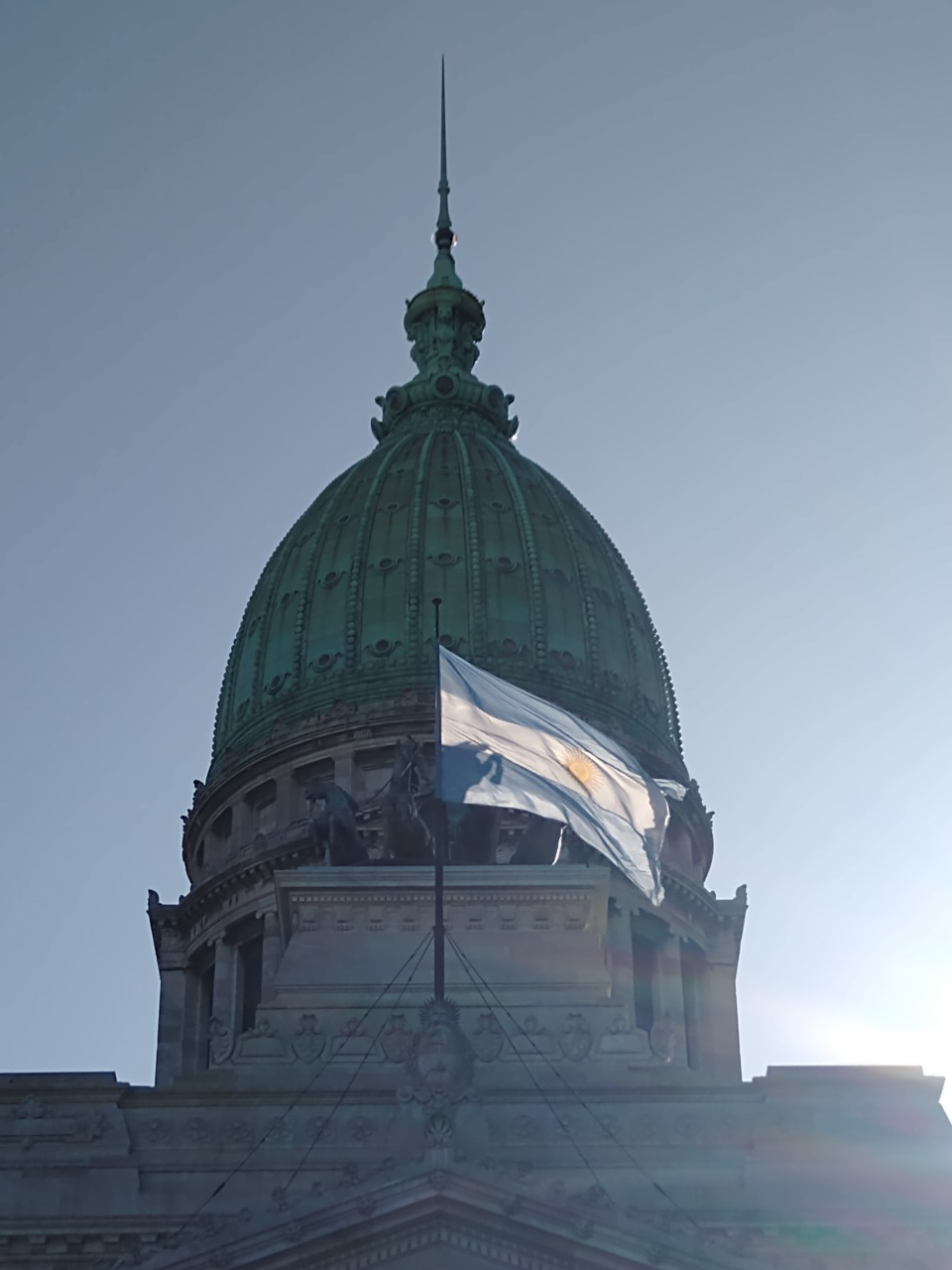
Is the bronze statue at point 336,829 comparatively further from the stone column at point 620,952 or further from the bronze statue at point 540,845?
the stone column at point 620,952

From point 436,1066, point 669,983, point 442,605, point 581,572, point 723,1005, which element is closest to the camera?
point 436,1066

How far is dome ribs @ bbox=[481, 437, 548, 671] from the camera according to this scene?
3189 inches

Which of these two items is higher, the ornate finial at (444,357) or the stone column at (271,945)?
the ornate finial at (444,357)

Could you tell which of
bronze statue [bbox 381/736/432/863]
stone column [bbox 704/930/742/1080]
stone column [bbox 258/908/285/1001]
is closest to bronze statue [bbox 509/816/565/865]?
bronze statue [bbox 381/736/432/863]

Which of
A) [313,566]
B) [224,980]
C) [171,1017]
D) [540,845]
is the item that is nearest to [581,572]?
[313,566]

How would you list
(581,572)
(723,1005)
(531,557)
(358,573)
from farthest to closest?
1. (581,572)
2. (531,557)
3. (358,573)
4. (723,1005)

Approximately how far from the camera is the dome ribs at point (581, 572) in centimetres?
8175

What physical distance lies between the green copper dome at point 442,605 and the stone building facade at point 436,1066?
17 cm

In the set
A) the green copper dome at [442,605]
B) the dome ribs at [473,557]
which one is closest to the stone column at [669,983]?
the green copper dome at [442,605]

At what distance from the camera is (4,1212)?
49375 millimetres

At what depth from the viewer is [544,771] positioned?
5047 cm

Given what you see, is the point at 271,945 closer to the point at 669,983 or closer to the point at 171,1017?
the point at 171,1017

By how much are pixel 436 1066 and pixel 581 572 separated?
38.3 meters

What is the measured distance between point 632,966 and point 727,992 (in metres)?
4.10
